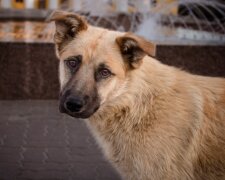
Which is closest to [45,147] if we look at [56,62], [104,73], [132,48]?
[56,62]

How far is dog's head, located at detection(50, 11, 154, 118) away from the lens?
4.45 meters

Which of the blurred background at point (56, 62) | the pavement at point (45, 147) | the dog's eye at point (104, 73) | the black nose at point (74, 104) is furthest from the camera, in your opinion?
the blurred background at point (56, 62)

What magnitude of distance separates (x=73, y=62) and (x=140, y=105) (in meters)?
0.68

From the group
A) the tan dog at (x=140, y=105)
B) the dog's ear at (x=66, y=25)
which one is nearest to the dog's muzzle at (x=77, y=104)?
the tan dog at (x=140, y=105)

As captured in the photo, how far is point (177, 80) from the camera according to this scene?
471cm

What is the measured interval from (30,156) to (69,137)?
889 mm

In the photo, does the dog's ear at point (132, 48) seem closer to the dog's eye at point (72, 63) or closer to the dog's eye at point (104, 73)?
the dog's eye at point (104, 73)

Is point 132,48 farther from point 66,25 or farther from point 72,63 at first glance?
point 66,25

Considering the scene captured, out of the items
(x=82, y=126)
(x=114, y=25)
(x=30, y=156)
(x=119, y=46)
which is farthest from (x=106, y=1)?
(x=119, y=46)

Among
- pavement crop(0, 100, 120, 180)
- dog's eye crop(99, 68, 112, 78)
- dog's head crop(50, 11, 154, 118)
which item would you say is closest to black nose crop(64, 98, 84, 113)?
dog's head crop(50, 11, 154, 118)

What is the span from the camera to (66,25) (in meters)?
4.84

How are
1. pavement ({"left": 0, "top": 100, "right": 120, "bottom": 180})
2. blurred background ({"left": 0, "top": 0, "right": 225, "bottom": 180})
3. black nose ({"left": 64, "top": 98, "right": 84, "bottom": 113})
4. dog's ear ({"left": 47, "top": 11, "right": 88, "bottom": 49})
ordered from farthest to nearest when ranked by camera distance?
1. blurred background ({"left": 0, "top": 0, "right": 225, "bottom": 180})
2. pavement ({"left": 0, "top": 100, "right": 120, "bottom": 180})
3. dog's ear ({"left": 47, "top": 11, "right": 88, "bottom": 49})
4. black nose ({"left": 64, "top": 98, "right": 84, "bottom": 113})

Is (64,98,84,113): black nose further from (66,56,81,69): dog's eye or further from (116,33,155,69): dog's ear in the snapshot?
(116,33,155,69): dog's ear

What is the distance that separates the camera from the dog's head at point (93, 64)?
175 inches
